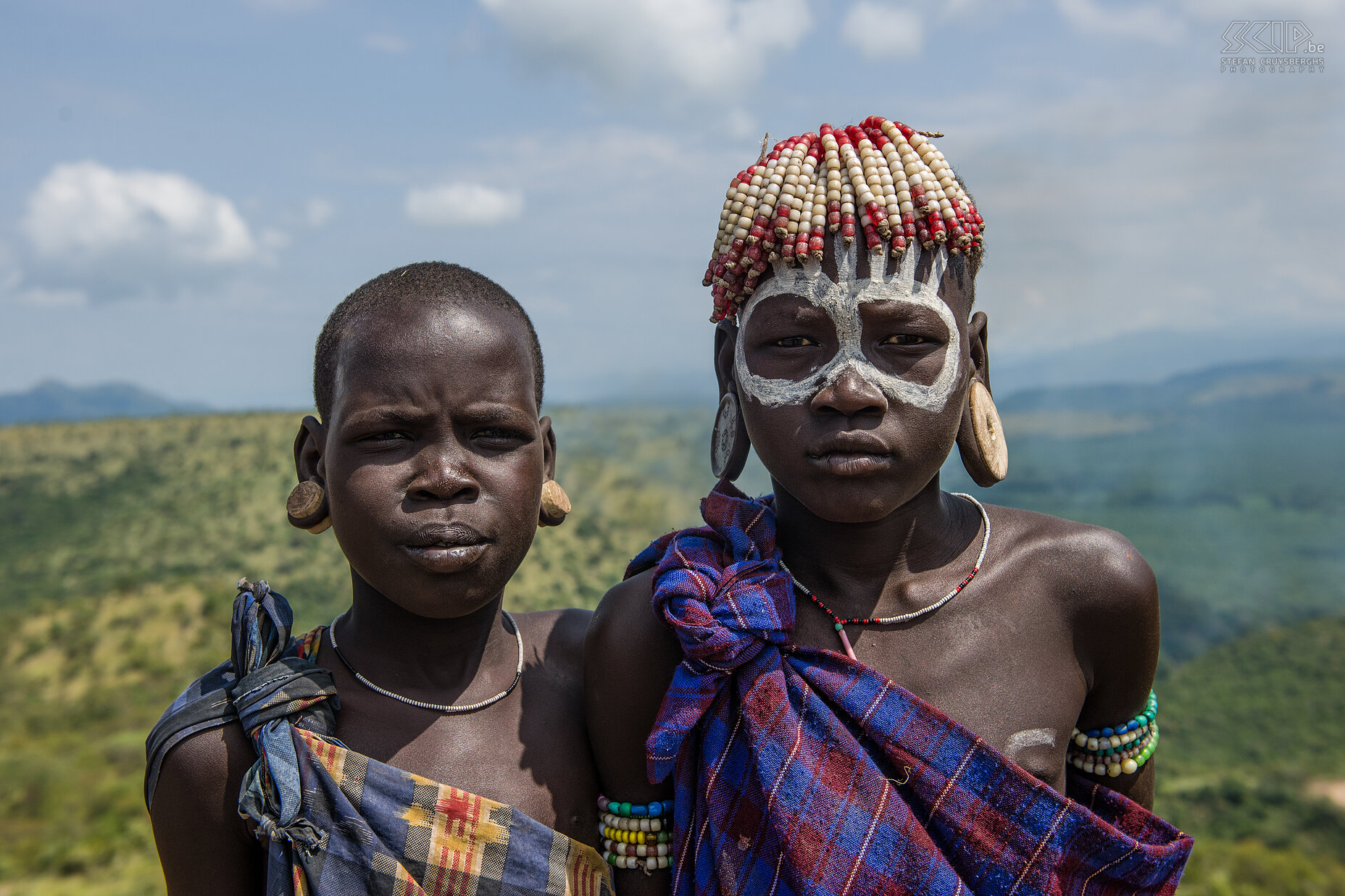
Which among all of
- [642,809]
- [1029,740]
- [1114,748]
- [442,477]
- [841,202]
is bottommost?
[642,809]

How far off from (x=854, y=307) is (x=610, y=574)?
26093 mm

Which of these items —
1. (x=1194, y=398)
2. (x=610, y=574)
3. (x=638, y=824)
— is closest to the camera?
(x=638, y=824)

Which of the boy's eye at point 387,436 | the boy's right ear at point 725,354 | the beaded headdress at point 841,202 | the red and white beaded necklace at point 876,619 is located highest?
the beaded headdress at point 841,202

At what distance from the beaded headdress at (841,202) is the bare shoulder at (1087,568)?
0.81 meters

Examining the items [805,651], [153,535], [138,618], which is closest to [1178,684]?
[138,618]

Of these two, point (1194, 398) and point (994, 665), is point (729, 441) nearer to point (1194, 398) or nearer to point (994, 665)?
point (994, 665)

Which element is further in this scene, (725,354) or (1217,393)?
(1217,393)

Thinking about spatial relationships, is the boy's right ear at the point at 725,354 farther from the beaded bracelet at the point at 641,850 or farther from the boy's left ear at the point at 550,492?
Result: the beaded bracelet at the point at 641,850

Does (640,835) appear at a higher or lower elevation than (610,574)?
higher

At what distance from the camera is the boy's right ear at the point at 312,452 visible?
2.64 m

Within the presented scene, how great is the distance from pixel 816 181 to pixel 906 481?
0.80m

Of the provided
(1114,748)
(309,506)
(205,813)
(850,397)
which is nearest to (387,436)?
(309,506)

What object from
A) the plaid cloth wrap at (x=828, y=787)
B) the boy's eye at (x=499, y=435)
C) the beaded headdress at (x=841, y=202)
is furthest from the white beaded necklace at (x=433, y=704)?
the beaded headdress at (x=841, y=202)

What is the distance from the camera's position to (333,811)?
237 centimetres
